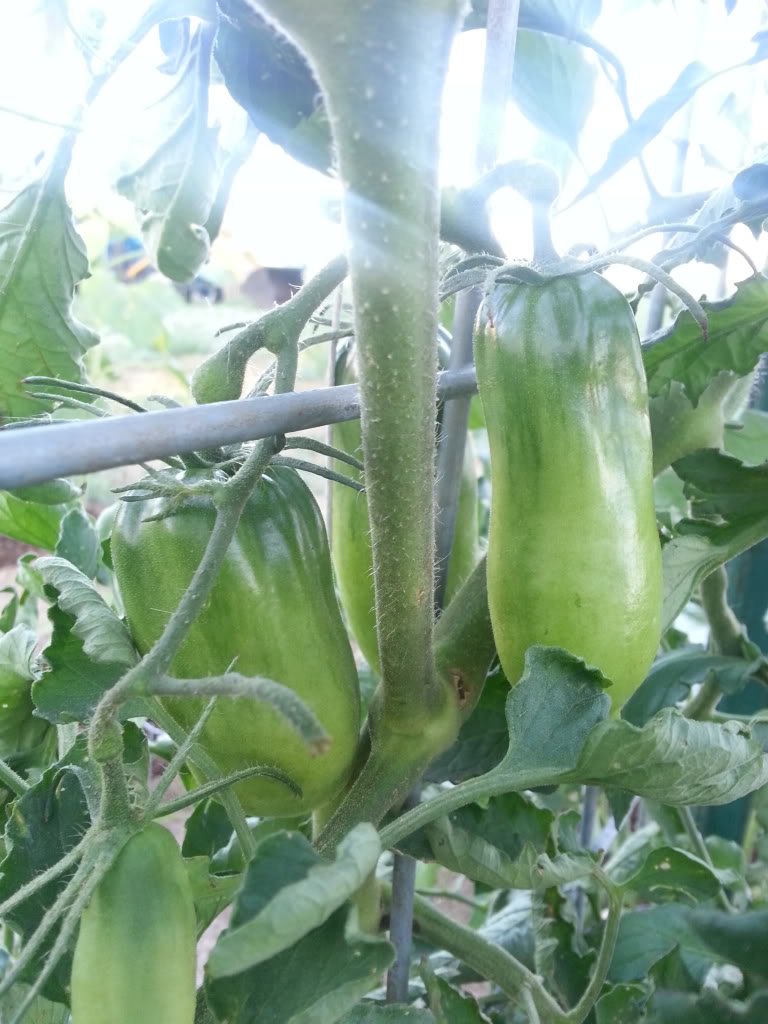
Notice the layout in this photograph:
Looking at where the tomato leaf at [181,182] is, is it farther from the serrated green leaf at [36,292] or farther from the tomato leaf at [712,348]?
the tomato leaf at [712,348]

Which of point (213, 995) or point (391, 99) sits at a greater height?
point (391, 99)

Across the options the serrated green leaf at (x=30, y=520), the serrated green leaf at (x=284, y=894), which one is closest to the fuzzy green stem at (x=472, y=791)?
the serrated green leaf at (x=284, y=894)

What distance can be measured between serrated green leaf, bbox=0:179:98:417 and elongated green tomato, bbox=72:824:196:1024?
41cm

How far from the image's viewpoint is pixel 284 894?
0.95ft

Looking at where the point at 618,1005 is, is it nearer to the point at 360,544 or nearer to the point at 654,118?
the point at 360,544

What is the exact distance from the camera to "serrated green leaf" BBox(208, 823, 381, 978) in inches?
11.1

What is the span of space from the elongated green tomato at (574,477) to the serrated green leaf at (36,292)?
0.36 meters

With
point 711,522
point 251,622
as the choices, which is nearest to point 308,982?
point 251,622

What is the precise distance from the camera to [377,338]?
1.19 ft

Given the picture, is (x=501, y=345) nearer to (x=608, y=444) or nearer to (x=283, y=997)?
(x=608, y=444)

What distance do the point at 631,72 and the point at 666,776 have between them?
0.54m

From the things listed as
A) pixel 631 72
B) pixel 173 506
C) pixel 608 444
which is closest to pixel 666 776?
pixel 608 444

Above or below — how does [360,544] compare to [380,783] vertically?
above

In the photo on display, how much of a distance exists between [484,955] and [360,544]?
0.29 meters
